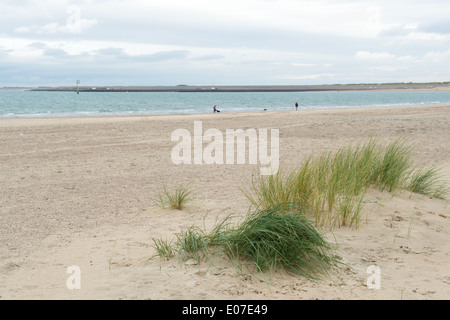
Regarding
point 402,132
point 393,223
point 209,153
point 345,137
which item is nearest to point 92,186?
point 209,153

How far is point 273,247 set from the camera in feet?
11.8

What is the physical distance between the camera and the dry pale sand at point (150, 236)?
340 cm

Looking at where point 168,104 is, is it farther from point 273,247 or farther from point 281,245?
point 273,247

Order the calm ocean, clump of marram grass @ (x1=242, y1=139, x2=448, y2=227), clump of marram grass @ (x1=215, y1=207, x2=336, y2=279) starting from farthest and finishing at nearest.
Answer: the calm ocean < clump of marram grass @ (x1=242, y1=139, x2=448, y2=227) < clump of marram grass @ (x1=215, y1=207, x2=336, y2=279)

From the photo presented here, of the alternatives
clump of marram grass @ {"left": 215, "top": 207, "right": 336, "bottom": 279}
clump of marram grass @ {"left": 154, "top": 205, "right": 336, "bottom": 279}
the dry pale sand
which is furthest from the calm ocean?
clump of marram grass @ {"left": 215, "top": 207, "right": 336, "bottom": 279}

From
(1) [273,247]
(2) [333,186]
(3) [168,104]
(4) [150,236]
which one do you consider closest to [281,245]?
(1) [273,247]

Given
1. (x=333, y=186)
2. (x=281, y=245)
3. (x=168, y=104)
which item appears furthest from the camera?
(x=168, y=104)

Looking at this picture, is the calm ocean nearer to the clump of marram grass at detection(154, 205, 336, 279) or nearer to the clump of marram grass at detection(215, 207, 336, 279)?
the clump of marram grass at detection(154, 205, 336, 279)

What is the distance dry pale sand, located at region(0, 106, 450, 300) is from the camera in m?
3.40

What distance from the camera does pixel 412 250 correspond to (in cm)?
427

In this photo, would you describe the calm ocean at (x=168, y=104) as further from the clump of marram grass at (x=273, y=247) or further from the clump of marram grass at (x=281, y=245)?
the clump of marram grass at (x=281, y=245)

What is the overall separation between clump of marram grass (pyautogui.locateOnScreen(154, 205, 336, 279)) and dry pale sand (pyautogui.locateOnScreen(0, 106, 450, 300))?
0.12m

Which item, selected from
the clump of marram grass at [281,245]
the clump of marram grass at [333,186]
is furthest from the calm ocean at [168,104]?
the clump of marram grass at [281,245]

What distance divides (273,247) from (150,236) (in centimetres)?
175
